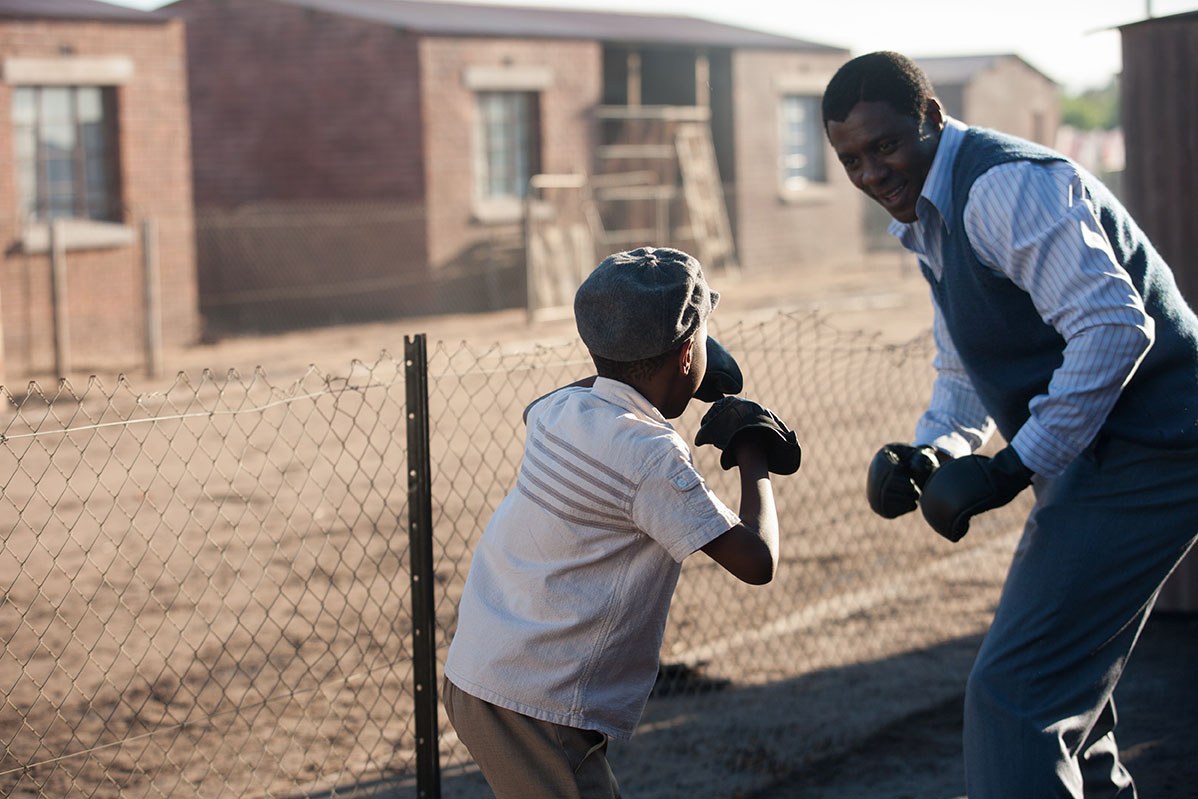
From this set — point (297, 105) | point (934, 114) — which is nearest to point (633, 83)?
point (297, 105)

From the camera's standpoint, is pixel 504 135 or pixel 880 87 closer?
pixel 880 87

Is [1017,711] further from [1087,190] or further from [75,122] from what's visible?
[75,122]

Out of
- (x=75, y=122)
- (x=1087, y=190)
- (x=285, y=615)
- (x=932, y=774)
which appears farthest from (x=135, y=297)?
(x=1087, y=190)

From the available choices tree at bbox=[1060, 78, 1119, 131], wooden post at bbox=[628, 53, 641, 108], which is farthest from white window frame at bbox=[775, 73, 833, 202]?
tree at bbox=[1060, 78, 1119, 131]

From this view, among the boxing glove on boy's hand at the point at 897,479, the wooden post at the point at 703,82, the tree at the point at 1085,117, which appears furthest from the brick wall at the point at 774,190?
the tree at the point at 1085,117

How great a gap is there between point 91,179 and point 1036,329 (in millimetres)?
13372

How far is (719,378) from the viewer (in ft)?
9.46

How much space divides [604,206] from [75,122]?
8.51 metres

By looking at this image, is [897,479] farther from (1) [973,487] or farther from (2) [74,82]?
(2) [74,82]

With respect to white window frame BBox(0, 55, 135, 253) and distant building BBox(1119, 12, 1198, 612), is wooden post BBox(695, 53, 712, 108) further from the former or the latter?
distant building BBox(1119, 12, 1198, 612)

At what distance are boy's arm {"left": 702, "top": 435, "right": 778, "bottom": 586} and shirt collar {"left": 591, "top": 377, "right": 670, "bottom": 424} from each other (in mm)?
185

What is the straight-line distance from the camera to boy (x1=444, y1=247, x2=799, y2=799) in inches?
98.9

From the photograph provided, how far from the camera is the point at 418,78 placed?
1769cm

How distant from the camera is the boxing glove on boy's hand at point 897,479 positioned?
329cm
